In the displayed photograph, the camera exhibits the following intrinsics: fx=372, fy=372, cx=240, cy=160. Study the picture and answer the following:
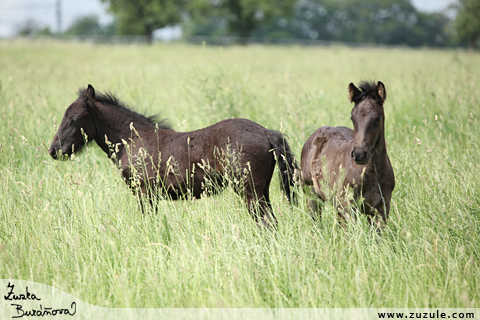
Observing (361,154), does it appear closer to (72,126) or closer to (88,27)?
(72,126)

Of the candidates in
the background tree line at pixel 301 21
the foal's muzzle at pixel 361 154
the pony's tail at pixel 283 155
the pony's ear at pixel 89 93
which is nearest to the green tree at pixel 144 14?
the background tree line at pixel 301 21

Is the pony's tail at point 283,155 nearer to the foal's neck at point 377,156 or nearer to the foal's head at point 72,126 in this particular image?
the foal's neck at point 377,156

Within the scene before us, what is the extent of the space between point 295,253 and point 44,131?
477 cm

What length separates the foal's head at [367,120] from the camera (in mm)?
2576

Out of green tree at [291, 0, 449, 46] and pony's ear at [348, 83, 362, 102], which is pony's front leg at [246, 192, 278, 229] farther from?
green tree at [291, 0, 449, 46]

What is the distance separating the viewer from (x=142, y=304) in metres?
2.40

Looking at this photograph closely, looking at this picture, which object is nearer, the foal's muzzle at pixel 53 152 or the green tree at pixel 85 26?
the foal's muzzle at pixel 53 152

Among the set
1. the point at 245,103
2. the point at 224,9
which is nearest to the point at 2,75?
the point at 245,103

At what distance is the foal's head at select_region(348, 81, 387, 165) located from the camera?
2576 mm

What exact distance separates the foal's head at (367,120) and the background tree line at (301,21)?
3440 cm

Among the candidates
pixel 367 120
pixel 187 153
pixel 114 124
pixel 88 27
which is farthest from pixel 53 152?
pixel 88 27

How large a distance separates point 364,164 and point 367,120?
330 millimetres
